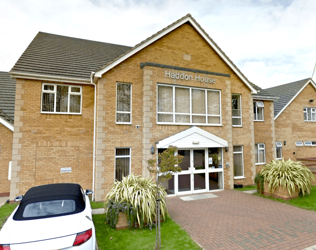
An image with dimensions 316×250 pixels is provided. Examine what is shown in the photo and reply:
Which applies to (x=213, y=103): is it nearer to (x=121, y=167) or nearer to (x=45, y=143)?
(x=121, y=167)

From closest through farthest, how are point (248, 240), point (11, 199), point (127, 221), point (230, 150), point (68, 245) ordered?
point (68, 245), point (248, 240), point (127, 221), point (11, 199), point (230, 150)

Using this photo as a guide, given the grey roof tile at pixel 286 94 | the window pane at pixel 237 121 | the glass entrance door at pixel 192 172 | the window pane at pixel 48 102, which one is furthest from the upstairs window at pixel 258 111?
the window pane at pixel 48 102

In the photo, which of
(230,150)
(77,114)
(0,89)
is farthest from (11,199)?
(230,150)

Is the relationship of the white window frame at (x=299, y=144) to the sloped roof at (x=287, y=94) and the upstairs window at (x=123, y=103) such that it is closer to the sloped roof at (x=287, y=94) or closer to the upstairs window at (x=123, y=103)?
the sloped roof at (x=287, y=94)

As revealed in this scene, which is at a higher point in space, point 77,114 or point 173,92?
point 173,92

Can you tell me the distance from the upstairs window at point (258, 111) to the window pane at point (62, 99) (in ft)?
43.4

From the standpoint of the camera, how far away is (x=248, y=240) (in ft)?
18.4

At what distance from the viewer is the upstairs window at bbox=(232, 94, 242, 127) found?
13.4 m

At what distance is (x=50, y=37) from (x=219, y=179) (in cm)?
1571

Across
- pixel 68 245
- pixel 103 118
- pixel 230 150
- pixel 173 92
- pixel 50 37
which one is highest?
pixel 50 37

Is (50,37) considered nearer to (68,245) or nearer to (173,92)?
(173,92)

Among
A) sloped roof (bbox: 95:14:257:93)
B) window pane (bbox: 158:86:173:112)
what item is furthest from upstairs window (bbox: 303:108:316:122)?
window pane (bbox: 158:86:173:112)

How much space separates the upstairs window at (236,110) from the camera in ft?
44.0

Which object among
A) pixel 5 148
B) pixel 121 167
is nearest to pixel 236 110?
pixel 121 167
